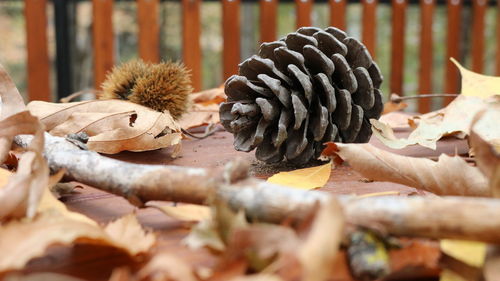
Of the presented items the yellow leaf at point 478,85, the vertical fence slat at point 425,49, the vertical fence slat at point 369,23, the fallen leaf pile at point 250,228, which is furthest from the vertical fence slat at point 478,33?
the fallen leaf pile at point 250,228

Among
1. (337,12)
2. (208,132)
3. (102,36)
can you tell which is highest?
(337,12)

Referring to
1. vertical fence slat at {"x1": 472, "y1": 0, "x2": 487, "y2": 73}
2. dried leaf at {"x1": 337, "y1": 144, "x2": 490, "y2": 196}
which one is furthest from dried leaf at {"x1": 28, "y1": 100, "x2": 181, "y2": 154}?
vertical fence slat at {"x1": 472, "y1": 0, "x2": 487, "y2": 73}

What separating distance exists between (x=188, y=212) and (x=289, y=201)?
0.10 meters

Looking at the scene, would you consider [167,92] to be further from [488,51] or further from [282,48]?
[488,51]

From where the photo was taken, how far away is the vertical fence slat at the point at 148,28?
277 cm

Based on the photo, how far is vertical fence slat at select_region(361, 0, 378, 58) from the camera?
3.02m

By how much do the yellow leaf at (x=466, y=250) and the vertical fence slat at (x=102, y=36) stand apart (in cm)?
255

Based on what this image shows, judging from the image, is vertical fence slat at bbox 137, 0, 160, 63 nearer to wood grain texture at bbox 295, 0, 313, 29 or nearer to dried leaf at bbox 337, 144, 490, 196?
wood grain texture at bbox 295, 0, 313, 29

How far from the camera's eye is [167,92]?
2.89ft

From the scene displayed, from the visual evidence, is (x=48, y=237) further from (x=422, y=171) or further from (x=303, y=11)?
(x=303, y=11)

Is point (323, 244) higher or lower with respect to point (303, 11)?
lower

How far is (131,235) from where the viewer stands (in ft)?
1.32

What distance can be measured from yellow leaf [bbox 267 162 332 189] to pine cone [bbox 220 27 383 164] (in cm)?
5

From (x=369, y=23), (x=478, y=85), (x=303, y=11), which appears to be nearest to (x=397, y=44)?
(x=369, y=23)
